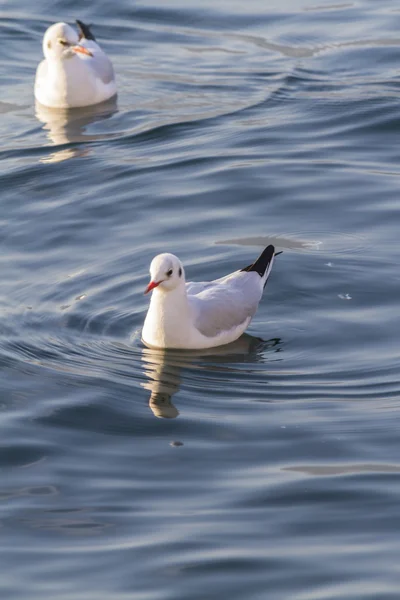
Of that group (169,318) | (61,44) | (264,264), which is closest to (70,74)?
(61,44)

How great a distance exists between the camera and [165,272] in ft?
29.8

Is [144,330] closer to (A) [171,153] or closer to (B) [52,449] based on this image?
(B) [52,449]

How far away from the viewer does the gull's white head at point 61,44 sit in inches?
652

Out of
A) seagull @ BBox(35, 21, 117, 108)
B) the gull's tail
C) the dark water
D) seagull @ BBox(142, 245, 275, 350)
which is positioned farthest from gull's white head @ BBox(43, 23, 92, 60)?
seagull @ BBox(142, 245, 275, 350)

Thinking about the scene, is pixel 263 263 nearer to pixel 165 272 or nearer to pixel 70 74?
pixel 165 272

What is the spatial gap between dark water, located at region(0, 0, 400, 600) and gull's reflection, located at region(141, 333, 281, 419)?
0.08 ft

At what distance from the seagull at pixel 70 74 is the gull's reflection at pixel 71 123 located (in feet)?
0.31

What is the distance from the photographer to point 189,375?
29.8ft

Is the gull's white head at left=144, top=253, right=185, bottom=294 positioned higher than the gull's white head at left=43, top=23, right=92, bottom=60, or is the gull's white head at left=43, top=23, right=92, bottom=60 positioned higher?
the gull's white head at left=43, top=23, right=92, bottom=60

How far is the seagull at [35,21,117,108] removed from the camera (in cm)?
1620

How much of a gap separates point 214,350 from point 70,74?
24.9 feet

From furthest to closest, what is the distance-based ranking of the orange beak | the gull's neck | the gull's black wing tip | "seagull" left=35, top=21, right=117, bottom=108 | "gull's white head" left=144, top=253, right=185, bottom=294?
the orange beak, "seagull" left=35, top=21, right=117, bottom=108, the gull's black wing tip, the gull's neck, "gull's white head" left=144, top=253, right=185, bottom=294

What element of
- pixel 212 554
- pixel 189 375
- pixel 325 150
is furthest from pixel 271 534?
pixel 325 150

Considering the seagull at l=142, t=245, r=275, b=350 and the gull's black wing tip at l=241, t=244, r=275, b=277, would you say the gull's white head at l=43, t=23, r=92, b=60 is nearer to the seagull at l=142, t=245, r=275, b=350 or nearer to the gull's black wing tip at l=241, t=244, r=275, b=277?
the gull's black wing tip at l=241, t=244, r=275, b=277
